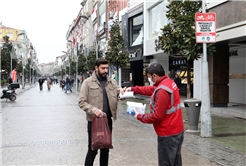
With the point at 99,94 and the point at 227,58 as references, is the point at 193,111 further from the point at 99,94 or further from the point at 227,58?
the point at 227,58

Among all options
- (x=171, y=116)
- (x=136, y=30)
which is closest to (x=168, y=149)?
(x=171, y=116)

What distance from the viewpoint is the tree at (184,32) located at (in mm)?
9336

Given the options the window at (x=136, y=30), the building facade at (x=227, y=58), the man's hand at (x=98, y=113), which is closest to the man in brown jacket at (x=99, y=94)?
the man's hand at (x=98, y=113)

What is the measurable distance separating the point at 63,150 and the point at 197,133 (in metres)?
4.01

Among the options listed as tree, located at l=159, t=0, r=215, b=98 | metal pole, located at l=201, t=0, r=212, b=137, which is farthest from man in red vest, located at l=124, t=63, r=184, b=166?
tree, located at l=159, t=0, r=215, b=98

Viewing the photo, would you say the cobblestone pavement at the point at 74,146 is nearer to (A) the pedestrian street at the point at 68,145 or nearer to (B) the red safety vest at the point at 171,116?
(A) the pedestrian street at the point at 68,145

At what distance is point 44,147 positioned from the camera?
6547 mm

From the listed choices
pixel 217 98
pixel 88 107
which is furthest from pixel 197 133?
pixel 217 98

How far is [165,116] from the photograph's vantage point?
327cm

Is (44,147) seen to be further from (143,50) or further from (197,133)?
(143,50)

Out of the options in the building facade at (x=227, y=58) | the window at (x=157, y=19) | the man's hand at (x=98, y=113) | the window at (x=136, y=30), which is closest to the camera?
the man's hand at (x=98, y=113)

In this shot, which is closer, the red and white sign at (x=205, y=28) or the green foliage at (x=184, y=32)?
the red and white sign at (x=205, y=28)

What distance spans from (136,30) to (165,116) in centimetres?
2305

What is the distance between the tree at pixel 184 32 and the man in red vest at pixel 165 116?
622 cm
